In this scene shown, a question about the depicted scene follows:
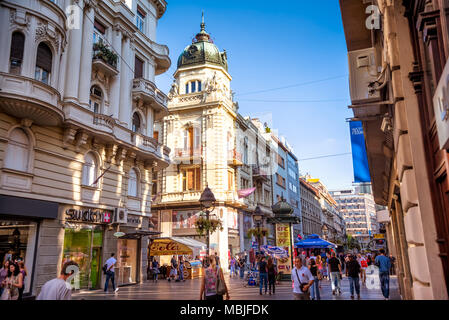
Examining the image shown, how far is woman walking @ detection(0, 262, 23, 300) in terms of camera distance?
9641 mm

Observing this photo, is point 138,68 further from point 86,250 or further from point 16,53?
point 86,250

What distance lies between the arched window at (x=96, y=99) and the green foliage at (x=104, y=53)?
163 cm

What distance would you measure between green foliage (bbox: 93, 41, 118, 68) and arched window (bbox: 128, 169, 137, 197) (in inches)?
251

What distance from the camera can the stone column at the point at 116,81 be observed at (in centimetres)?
2039

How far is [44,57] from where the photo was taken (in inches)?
596

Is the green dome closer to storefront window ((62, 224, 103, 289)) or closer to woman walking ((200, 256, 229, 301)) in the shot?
storefront window ((62, 224, 103, 289))

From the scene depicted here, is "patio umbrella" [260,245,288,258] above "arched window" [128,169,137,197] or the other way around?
the other way around

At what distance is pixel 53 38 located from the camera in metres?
15.2

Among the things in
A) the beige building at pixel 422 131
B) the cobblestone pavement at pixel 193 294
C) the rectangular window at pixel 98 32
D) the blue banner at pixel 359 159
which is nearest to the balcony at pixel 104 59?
the rectangular window at pixel 98 32

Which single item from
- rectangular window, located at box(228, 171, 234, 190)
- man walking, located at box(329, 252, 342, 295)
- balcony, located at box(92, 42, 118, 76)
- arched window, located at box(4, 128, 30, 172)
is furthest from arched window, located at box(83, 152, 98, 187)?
rectangular window, located at box(228, 171, 234, 190)

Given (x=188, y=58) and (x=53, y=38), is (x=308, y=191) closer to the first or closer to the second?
(x=188, y=58)

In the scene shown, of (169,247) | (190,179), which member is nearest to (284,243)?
(169,247)

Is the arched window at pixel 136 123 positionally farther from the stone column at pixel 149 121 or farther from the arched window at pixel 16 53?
the arched window at pixel 16 53

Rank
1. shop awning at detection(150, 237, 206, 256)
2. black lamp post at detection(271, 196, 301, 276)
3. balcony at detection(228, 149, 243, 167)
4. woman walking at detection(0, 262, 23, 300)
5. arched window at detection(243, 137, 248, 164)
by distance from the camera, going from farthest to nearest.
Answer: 1. arched window at detection(243, 137, 248, 164)
2. balcony at detection(228, 149, 243, 167)
3. shop awning at detection(150, 237, 206, 256)
4. black lamp post at detection(271, 196, 301, 276)
5. woman walking at detection(0, 262, 23, 300)
